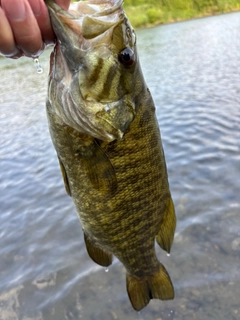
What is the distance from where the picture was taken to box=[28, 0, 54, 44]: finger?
138 cm

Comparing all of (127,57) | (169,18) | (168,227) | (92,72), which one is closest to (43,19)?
(92,72)

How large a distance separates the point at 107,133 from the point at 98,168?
0.25 m

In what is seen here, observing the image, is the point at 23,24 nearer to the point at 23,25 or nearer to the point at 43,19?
the point at 23,25

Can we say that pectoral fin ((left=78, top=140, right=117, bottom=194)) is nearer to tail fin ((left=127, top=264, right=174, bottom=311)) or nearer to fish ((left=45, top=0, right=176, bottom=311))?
fish ((left=45, top=0, right=176, bottom=311))

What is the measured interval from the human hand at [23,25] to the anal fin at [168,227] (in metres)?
1.38

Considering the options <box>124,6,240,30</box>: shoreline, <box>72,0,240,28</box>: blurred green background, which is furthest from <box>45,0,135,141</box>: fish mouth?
<box>72,0,240,28</box>: blurred green background

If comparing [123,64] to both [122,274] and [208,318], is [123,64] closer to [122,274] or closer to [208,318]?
[208,318]

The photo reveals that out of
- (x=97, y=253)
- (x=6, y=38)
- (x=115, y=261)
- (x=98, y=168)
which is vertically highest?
(x=6, y=38)

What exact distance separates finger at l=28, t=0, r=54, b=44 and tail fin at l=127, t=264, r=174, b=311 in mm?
1860

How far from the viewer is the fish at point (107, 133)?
1650 millimetres

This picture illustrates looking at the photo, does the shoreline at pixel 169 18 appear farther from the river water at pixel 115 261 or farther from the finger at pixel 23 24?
the finger at pixel 23 24

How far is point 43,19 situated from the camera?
1.46 meters

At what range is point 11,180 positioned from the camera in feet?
23.2

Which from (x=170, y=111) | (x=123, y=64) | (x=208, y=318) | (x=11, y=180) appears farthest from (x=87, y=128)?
(x=170, y=111)
